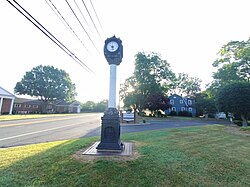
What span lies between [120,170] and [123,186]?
0.69 metres

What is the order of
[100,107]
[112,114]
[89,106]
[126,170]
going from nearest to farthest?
[126,170]
[112,114]
[100,107]
[89,106]

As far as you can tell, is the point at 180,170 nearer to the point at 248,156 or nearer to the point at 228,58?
the point at 248,156

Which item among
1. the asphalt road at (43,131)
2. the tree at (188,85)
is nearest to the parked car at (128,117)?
the asphalt road at (43,131)

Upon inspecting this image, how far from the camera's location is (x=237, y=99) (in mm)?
14789

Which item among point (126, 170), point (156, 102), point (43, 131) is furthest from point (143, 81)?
point (126, 170)

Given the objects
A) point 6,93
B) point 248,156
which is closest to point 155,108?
point 248,156

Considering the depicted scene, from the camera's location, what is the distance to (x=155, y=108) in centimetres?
3338

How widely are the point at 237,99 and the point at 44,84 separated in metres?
48.6

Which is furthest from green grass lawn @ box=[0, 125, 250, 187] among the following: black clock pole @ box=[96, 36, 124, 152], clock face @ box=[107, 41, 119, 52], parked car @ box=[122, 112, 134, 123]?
parked car @ box=[122, 112, 134, 123]

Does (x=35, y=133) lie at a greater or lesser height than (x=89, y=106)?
lesser

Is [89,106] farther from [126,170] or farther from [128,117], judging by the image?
[126,170]

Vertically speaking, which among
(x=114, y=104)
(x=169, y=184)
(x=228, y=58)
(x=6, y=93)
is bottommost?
(x=169, y=184)

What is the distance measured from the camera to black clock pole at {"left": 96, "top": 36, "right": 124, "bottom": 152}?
5871 millimetres

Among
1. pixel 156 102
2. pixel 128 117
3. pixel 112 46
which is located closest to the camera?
pixel 112 46
